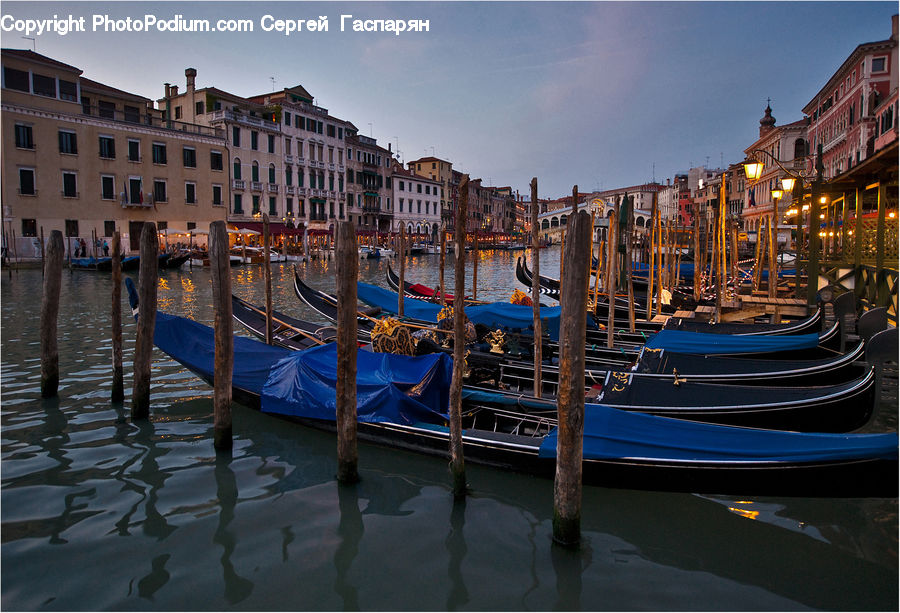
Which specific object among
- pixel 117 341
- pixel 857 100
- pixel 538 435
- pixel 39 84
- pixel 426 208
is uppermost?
pixel 39 84

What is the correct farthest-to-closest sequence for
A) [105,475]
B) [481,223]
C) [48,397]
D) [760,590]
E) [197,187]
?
1. [481,223]
2. [197,187]
3. [48,397]
4. [105,475]
5. [760,590]

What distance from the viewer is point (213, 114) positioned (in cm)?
3016

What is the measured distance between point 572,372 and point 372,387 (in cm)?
224

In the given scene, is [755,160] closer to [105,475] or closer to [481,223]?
[105,475]

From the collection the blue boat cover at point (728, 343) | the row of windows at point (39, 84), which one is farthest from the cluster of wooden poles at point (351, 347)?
the row of windows at point (39, 84)

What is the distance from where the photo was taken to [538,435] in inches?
198

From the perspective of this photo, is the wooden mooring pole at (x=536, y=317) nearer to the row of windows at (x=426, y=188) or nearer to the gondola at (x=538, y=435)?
the gondola at (x=538, y=435)

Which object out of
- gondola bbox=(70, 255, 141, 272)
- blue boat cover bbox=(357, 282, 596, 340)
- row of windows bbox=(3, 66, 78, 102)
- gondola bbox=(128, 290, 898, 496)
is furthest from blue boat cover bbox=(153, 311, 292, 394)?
row of windows bbox=(3, 66, 78, 102)

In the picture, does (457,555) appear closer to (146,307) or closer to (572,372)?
(572,372)

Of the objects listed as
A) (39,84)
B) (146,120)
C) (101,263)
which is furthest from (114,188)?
(39,84)

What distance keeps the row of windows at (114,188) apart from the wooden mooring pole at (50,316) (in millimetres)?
20773

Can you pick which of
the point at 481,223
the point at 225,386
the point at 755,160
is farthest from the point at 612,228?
the point at 481,223

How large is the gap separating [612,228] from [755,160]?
7.46 ft

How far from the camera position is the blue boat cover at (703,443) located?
3365 millimetres
